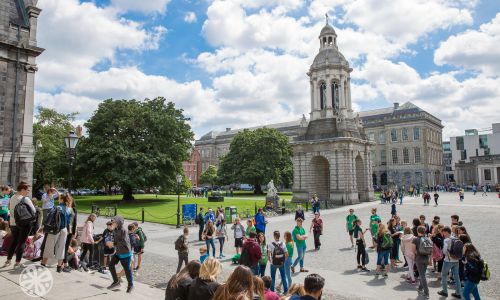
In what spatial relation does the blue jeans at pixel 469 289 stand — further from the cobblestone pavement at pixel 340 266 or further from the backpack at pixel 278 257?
the backpack at pixel 278 257

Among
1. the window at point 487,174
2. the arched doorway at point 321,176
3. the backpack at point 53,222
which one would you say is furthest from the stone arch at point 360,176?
the window at point 487,174

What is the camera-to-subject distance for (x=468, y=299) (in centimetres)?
723

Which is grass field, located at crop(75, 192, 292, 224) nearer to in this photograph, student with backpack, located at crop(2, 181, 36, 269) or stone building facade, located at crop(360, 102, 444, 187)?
student with backpack, located at crop(2, 181, 36, 269)

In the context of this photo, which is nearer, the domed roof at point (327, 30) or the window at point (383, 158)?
the domed roof at point (327, 30)

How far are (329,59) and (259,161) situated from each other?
71.9ft

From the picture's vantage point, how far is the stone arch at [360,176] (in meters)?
41.0

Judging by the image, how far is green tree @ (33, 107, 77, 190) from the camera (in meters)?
41.0

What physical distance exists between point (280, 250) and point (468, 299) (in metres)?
4.17

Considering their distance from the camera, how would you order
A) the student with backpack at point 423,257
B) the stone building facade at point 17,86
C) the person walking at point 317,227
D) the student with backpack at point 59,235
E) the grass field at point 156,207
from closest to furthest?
the student with backpack at point 59,235 → the student with backpack at point 423,257 → the person walking at point 317,227 → the stone building facade at point 17,86 → the grass field at point 156,207

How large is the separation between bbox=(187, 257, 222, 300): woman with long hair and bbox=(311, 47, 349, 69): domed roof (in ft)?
132

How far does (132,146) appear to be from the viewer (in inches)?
1567

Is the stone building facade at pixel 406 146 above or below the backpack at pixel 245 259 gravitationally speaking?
above

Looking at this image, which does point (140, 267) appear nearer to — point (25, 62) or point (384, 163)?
point (25, 62)

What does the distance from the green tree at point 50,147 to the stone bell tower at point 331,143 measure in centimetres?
2856
